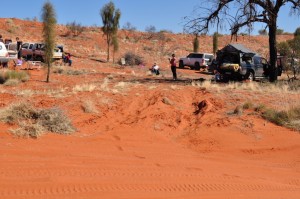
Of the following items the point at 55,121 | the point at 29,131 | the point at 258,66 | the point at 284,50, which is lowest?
the point at 29,131

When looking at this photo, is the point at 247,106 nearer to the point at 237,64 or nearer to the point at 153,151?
the point at 153,151

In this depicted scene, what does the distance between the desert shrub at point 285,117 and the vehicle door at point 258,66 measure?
33.6 ft

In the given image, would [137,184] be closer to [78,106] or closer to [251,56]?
[78,106]

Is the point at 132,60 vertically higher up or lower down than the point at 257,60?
higher up

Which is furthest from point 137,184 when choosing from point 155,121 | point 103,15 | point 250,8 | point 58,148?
point 103,15

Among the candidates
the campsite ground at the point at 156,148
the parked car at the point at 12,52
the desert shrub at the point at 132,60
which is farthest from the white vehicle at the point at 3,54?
the desert shrub at the point at 132,60

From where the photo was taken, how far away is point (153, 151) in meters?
10.1

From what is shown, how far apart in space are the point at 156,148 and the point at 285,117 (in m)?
5.05

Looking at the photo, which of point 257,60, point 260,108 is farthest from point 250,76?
point 260,108

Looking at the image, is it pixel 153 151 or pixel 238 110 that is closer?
pixel 153 151

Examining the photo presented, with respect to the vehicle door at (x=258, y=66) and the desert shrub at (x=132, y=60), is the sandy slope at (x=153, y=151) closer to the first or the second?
the vehicle door at (x=258, y=66)

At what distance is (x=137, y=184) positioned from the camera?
693 cm

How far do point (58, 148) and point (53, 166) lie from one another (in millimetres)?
1787

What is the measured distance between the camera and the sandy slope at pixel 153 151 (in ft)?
22.3
